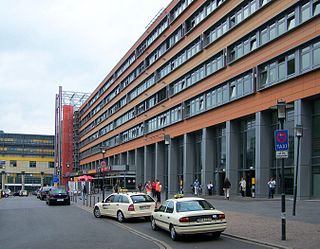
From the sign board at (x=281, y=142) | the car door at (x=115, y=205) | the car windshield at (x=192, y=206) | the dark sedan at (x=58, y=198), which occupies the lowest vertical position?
the dark sedan at (x=58, y=198)

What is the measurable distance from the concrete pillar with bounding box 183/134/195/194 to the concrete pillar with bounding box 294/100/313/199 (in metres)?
20.2

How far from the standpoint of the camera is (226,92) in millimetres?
42469

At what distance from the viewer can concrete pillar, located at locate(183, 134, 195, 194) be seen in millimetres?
50375

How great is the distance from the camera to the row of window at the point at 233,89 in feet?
101

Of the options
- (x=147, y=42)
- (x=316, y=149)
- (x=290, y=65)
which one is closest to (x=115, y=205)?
(x=316, y=149)

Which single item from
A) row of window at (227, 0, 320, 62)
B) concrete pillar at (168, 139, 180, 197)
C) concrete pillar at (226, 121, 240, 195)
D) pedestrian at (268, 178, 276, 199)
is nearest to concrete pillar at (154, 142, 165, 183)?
concrete pillar at (168, 139, 180, 197)

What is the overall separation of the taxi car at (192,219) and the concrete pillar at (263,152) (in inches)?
832

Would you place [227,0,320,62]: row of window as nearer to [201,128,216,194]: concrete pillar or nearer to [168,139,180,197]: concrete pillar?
[201,128,216,194]: concrete pillar

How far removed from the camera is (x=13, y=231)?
18109 mm

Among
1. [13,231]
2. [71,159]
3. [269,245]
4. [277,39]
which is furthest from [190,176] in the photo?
[71,159]

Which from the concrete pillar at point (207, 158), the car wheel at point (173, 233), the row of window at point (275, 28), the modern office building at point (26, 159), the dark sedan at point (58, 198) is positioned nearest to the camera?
the car wheel at point (173, 233)

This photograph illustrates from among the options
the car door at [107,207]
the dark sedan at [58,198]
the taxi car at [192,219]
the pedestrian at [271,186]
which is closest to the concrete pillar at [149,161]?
the dark sedan at [58,198]

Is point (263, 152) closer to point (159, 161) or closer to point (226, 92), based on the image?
point (226, 92)

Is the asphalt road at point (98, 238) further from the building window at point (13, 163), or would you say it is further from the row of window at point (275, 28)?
the building window at point (13, 163)
